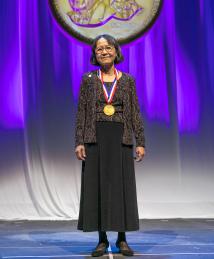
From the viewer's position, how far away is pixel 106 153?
2.77 m

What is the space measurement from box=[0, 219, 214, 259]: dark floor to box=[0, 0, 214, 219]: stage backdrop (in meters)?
0.42

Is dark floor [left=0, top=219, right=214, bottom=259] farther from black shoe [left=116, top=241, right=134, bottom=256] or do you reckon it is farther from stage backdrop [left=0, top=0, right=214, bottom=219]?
stage backdrop [left=0, top=0, right=214, bottom=219]

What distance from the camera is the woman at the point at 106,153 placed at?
8.98 ft

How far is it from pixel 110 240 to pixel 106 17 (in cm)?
245

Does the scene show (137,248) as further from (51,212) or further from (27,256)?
(51,212)

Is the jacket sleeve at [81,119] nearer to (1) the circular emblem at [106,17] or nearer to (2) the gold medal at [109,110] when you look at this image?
(2) the gold medal at [109,110]

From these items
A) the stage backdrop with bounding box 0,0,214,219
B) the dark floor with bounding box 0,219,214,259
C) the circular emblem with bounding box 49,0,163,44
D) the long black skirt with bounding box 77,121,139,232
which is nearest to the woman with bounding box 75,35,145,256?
the long black skirt with bounding box 77,121,139,232

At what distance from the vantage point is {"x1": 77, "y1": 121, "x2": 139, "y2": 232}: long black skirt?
2729 millimetres

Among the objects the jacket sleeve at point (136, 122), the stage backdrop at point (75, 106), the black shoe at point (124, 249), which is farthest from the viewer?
the stage backdrop at point (75, 106)

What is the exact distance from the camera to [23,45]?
16.0 ft

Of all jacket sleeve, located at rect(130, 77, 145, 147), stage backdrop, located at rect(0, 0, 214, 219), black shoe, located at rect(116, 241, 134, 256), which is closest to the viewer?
black shoe, located at rect(116, 241, 134, 256)

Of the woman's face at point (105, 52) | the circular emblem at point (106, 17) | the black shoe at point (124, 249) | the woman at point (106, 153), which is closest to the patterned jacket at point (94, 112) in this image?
the woman at point (106, 153)

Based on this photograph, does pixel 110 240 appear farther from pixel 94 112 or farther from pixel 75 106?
pixel 75 106

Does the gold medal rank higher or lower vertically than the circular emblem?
lower
